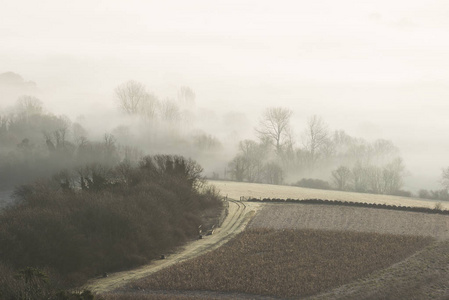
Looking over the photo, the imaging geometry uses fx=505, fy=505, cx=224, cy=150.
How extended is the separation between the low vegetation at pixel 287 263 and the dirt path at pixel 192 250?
1768mm

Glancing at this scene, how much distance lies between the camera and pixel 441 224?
61.2 meters

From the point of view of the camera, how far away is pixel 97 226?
47375 mm

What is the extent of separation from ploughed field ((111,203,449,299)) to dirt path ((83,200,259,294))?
1.59 meters

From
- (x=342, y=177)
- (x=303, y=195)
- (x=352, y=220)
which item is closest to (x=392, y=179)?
(x=342, y=177)

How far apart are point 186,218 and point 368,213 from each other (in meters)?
24.8

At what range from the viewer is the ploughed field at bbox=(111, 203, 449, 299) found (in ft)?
121

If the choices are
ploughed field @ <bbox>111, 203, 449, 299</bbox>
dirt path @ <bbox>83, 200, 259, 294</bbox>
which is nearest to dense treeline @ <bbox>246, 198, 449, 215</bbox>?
dirt path @ <bbox>83, 200, 259, 294</bbox>

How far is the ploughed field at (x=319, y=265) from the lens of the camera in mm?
37031

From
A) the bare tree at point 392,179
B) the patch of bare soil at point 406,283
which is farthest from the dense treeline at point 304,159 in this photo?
the patch of bare soil at point 406,283

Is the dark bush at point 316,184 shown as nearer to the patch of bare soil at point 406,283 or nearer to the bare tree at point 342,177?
the bare tree at point 342,177

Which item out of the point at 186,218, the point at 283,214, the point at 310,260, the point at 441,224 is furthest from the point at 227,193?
the point at 310,260

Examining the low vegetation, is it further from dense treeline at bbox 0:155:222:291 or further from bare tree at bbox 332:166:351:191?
bare tree at bbox 332:166:351:191

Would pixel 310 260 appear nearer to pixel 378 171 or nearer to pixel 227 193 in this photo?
pixel 227 193

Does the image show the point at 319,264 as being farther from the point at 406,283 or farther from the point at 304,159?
the point at 304,159
